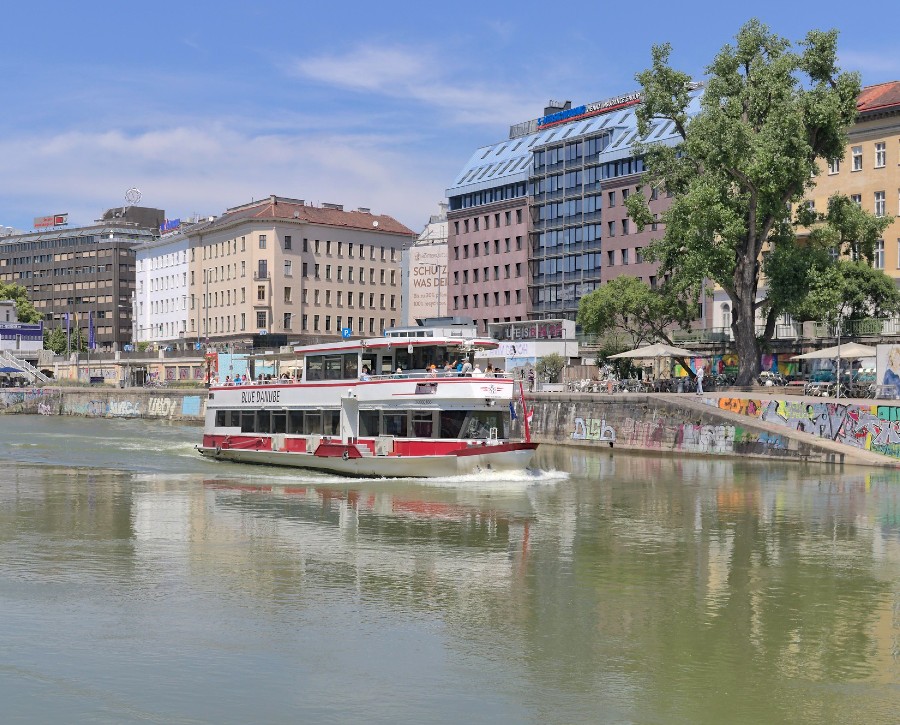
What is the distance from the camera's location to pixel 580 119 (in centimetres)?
12531

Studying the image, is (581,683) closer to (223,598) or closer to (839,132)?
(223,598)

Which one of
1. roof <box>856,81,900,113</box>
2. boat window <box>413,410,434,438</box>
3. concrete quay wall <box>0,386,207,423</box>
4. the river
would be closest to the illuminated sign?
roof <box>856,81,900,113</box>

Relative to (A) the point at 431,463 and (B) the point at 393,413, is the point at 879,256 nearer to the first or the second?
A: (B) the point at 393,413

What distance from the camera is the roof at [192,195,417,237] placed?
156 metres

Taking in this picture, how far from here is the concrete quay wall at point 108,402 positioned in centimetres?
12412

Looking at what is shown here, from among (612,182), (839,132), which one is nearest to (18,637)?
(839,132)

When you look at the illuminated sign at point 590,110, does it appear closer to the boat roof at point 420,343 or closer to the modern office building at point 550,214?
the modern office building at point 550,214

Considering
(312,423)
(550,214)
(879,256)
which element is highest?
(550,214)

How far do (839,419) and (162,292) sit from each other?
136907 millimetres

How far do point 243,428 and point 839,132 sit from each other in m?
35.2

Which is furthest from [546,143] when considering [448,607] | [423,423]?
[448,607]

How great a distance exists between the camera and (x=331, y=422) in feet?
174

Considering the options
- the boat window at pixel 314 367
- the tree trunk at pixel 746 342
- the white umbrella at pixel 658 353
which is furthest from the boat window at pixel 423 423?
the white umbrella at pixel 658 353

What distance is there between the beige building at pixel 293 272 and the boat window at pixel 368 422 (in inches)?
4070
